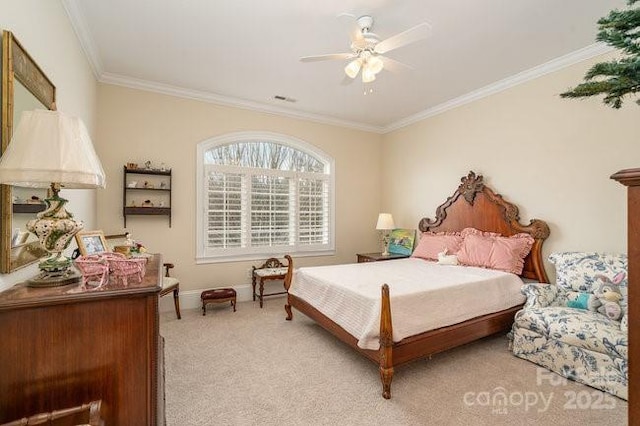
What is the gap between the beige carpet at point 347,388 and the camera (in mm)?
1914

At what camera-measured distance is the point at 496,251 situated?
3404 mm

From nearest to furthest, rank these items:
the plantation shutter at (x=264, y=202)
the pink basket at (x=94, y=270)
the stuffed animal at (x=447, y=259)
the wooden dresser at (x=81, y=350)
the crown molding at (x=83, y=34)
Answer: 1. the wooden dresser at (x=81, y=350)
2. the pink basket at (x=94, y=270)
3. the crown molding at (x=83, y=34)
4. the stuffed animal at (x=447, y=259)
5. the plantation shutter at (x=264, y=202)

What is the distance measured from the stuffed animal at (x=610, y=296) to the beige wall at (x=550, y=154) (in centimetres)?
44

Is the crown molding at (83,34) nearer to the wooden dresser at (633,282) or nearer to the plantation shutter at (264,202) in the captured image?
the plantation shutter at (264,202)

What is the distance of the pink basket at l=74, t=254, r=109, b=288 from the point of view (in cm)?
122

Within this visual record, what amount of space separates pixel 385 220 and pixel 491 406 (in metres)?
3.15

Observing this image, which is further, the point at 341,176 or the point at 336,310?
the point at 341,176

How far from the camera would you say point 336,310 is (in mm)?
2682

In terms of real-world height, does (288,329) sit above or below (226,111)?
below

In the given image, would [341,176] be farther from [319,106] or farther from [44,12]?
[44,12]

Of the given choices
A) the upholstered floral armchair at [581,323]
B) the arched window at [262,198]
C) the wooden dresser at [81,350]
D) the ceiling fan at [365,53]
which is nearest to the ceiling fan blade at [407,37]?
the ceiling fan at [365,53]

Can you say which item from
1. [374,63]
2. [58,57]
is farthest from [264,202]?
[58,57]

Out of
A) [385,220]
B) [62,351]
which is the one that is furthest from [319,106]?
[62,351]

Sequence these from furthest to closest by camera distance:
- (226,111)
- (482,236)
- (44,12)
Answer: (226,111)
(482,236)
(44,12)
